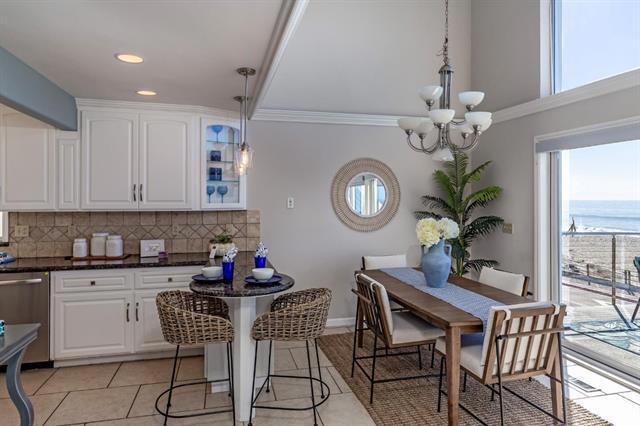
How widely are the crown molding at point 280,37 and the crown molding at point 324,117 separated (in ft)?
4.00

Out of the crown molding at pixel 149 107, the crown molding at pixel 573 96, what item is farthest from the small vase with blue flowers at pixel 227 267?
the crown molding at pixel 573 96

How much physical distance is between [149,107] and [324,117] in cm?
182

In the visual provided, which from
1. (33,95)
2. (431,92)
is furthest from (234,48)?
(33,95)

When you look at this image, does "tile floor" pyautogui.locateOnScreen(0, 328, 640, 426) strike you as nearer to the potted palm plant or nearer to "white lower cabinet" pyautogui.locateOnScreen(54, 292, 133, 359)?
"white lower cabinet" pyautogui.locateOnScreen(54, 292, 133, 359)

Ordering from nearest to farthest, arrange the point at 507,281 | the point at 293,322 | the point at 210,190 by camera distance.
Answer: the point at 293,322 → the point at 507,281 → the point at 210,190

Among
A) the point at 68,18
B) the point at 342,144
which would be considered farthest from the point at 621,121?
the point at 68,18

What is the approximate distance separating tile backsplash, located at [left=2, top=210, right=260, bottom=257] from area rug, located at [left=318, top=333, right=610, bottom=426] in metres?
1.78

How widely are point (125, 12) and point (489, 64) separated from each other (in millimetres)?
3909

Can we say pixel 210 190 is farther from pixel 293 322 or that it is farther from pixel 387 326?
pixel 387 326

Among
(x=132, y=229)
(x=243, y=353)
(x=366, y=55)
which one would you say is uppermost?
(x=366, y=55)

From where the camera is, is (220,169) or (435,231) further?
(220,169)

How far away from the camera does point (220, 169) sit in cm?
419

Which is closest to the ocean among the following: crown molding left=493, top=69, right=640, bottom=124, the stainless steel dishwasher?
crown molding left=493, top=69, right=640, bottom=124

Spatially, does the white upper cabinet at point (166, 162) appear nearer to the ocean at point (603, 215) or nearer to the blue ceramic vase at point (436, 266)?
the blue ceramic vase at point (436, 266)
